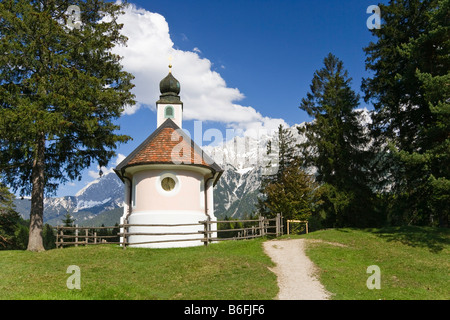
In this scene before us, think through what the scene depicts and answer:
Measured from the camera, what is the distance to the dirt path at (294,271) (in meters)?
10.3

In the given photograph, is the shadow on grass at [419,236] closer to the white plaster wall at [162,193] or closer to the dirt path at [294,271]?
the dirt path at [294,271]

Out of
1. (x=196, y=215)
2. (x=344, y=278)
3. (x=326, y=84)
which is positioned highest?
(x=326, y=84)

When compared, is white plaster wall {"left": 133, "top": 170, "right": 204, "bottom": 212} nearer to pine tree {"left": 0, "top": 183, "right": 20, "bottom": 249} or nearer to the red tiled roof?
the red tiled roof

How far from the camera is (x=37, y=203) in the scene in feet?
61.2

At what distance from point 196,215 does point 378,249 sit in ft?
31.4

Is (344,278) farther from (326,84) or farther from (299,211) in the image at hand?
(326,84)

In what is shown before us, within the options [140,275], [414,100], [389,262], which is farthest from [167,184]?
[414,100]

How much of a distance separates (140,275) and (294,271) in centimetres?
565

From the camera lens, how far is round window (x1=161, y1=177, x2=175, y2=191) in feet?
65.1

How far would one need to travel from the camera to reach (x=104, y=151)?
68.6ft

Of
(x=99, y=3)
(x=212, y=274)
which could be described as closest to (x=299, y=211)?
(x=212, y=274)

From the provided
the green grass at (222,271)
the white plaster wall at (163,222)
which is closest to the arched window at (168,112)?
the white plaster wall at (163,222)

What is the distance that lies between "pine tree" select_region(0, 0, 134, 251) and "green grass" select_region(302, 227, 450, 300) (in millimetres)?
12885

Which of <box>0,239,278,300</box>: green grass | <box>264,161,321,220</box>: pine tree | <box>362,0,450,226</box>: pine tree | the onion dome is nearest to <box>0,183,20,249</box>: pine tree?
<box>0,239,278,300</box>: green grass
